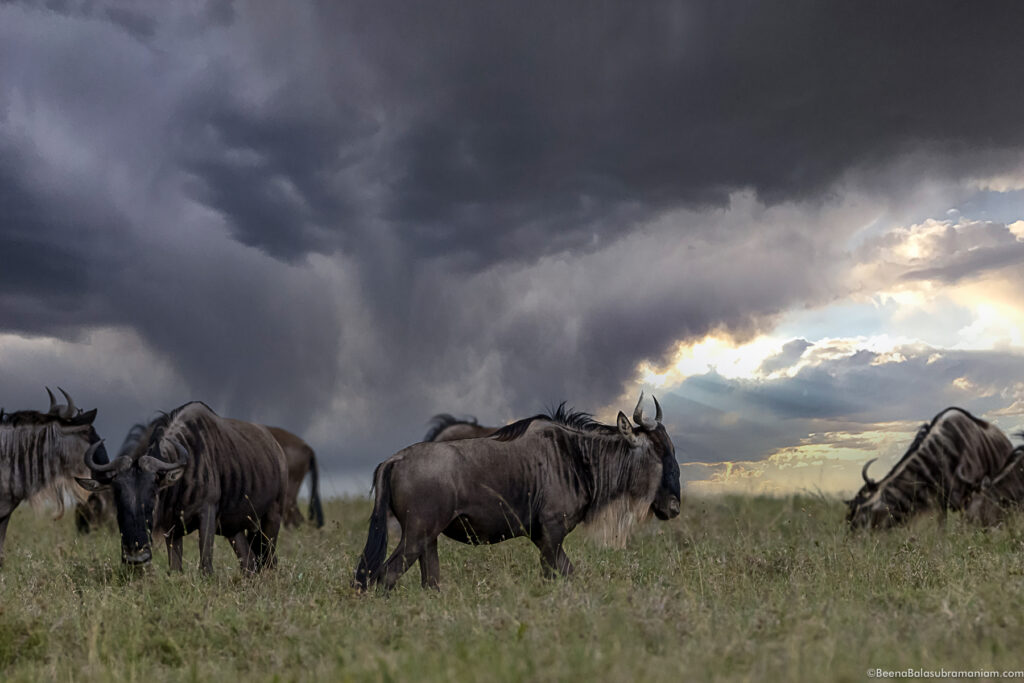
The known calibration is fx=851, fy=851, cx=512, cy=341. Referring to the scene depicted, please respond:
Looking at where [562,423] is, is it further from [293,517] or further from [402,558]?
[293,517]

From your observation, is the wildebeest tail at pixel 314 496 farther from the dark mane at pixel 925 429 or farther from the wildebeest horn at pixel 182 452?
the dark mane at pixel 925 429

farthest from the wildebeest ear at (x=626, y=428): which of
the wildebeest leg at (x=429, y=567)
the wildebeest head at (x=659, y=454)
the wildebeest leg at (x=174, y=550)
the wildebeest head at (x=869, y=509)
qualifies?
the wildebeest head at (x=869, y=509)

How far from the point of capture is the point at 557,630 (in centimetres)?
554

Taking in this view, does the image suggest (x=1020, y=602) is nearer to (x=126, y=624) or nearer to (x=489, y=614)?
(x=489, y=614)

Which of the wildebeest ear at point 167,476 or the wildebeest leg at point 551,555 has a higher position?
the wildebeest ear at point 167,476

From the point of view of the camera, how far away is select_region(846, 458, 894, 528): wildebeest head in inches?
531

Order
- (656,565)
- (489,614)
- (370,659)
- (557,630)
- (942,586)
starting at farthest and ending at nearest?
1. (656,565)
2. (942,586)
3. (489,614)
4. (557,630)
5. (370,659)

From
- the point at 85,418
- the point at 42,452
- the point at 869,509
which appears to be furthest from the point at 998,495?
the point at 42,452

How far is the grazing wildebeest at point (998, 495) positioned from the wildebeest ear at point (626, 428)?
7.58 meters

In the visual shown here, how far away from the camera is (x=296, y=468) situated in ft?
55.8

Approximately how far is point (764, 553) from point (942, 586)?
2201 mm

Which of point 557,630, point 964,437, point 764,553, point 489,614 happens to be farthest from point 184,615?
point 964,437

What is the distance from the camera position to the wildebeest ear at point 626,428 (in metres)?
8.88

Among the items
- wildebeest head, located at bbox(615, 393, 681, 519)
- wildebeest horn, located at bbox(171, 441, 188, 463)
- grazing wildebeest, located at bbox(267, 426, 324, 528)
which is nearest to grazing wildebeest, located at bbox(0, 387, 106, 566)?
wildebeest horn, located at bbox(171, 441, 188, 463)
